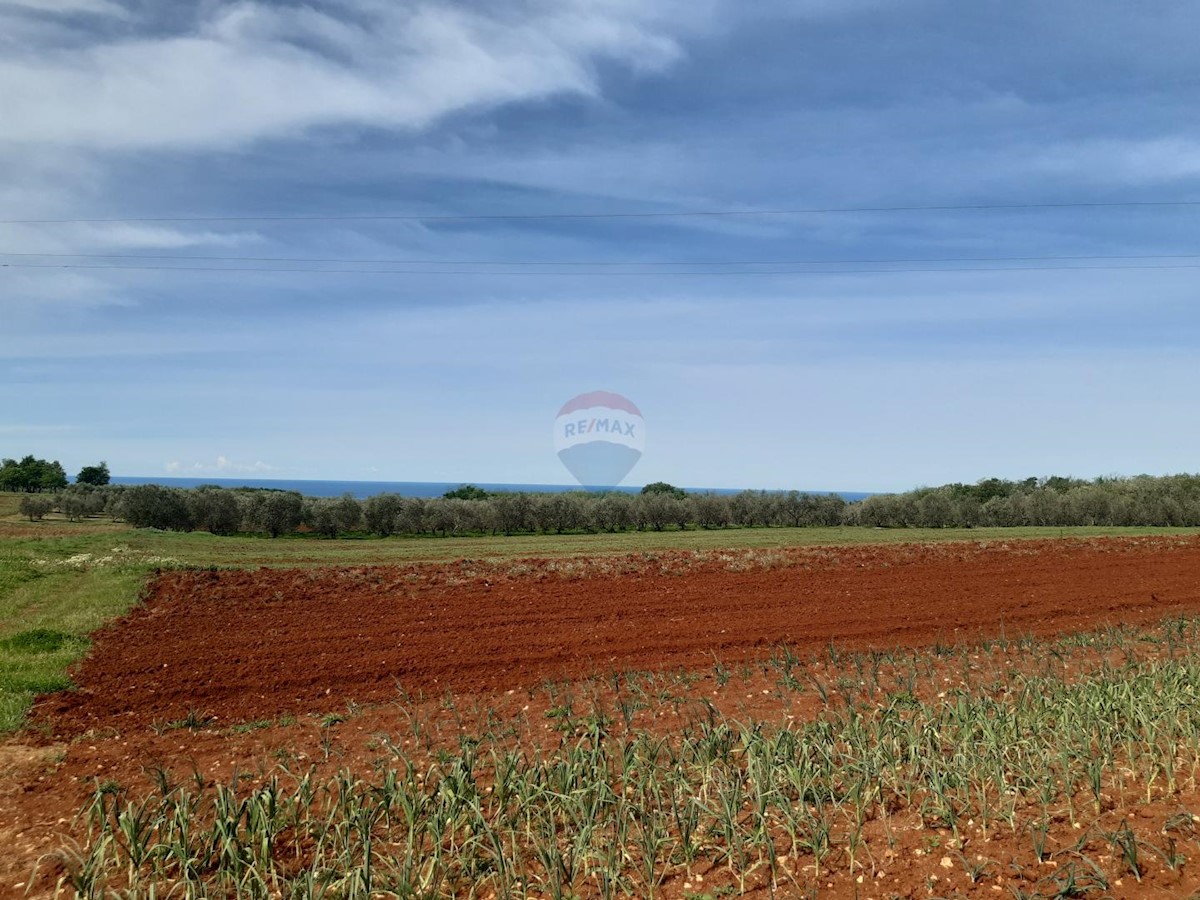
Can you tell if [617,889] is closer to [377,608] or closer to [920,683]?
[920,683]

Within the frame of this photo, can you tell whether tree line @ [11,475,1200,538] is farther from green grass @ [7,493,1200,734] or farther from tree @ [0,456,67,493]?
tree @ [0,456,67,493]

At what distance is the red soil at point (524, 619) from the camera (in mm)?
10062

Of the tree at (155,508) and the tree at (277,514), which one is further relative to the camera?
the tree at (277,514)

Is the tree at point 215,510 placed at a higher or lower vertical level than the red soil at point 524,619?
higher

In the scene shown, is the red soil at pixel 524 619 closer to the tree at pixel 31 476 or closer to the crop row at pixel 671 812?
the crop row at pixel 671 812

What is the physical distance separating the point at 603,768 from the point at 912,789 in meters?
2.31

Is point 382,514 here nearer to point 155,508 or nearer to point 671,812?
point 155,508

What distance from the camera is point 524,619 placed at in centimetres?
1431

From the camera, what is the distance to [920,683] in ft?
29.3

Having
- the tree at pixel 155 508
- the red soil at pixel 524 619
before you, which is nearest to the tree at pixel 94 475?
the tree at pixel 155 508

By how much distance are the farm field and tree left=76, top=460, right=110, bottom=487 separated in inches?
3754

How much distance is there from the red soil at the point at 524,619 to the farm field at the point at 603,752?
10 cm

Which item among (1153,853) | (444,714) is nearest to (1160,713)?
(1153,853)

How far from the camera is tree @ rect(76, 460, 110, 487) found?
95812mm
